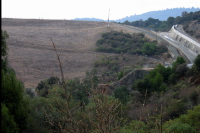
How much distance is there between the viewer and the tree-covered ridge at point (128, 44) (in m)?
39.7

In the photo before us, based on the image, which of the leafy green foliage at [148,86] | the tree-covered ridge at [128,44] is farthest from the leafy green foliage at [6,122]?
the tree-covered ridge at [128,44]

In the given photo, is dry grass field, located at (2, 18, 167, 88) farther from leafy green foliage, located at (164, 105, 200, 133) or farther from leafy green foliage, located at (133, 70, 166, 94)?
leafy green foliage, located at (164, 105, 200, 133)

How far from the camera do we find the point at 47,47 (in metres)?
43.4

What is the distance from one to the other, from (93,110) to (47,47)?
114ft

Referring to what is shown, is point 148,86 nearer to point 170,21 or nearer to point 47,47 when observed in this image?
point 47,47

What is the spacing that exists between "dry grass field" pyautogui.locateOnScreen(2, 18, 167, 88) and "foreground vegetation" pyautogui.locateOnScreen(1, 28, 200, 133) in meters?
9.80

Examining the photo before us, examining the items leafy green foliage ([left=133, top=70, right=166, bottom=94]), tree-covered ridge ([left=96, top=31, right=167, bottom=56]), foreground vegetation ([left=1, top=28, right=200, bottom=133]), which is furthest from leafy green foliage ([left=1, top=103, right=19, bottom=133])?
tree-covered ridge ([left=96, top=31, right=167, bottom=56])

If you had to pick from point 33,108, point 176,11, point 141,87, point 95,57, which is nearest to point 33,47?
point 95,57

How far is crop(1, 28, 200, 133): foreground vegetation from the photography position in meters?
Answer: 4.81

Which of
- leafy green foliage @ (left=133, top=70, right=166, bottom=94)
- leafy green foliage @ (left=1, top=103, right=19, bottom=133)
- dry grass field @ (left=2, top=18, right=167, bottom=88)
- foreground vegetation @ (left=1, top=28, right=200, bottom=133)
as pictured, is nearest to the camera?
foreground vegetation @ (left=1, top=28, right=200, bottom=133)

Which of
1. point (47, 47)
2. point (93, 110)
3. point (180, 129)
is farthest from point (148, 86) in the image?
point (47, 47)

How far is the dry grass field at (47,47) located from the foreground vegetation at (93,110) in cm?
980

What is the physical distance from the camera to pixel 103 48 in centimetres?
4247

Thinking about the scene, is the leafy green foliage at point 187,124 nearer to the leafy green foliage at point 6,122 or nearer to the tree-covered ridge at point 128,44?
the leafy green foliage at point 6,122
